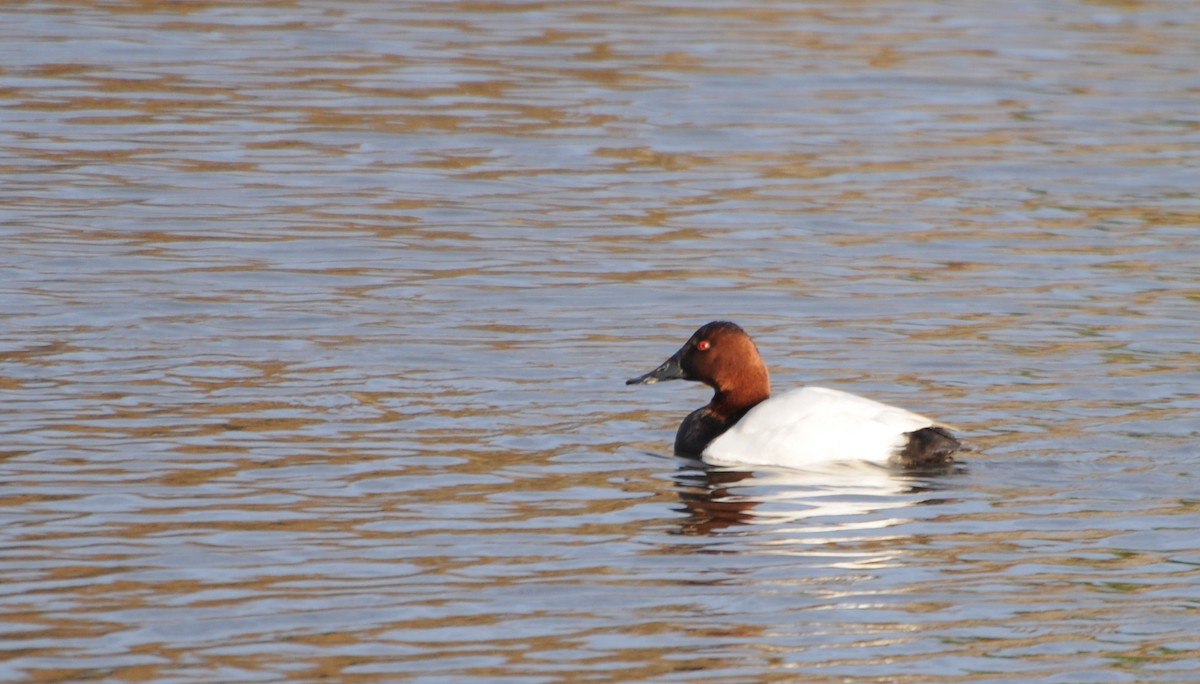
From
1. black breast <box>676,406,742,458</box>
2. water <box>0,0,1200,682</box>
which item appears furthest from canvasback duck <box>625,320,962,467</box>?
water <box>0,0,1200,682</box>

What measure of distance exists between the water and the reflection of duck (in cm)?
3

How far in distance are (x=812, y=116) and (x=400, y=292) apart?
650 centimetres

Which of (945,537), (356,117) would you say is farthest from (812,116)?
(945,537)

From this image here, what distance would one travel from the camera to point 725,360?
32.3 feet

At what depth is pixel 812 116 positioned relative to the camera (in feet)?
58.3

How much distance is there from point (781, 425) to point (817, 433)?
196 mm

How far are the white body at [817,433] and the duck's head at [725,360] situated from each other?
1.55ft

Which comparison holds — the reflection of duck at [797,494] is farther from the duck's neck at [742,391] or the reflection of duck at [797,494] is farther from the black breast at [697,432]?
the duck's neck at [742,391]

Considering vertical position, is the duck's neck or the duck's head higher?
the duck's head

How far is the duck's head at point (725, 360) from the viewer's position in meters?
9.80

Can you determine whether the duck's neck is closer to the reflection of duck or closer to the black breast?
the black breast

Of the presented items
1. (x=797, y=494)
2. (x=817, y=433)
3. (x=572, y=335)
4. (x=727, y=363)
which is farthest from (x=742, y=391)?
(x=572, y=335)

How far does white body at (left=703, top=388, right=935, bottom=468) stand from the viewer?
9.01 metres

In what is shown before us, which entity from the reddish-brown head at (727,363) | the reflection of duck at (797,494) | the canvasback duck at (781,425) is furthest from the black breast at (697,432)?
the reddish-brown head at (727,363)
